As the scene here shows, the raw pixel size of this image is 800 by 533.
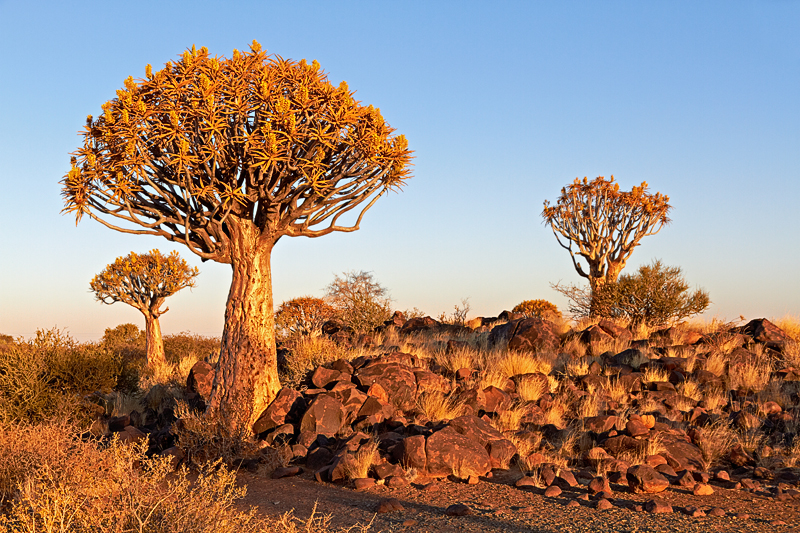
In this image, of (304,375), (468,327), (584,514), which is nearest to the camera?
(584,514)

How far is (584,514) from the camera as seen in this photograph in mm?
6801

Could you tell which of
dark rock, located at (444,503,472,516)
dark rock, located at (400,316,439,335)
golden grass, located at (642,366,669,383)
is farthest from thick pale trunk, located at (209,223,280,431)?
dark rock, located at (400,316,439,335)

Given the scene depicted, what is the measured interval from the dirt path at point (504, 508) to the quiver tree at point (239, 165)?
3023mm

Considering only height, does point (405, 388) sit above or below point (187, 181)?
below

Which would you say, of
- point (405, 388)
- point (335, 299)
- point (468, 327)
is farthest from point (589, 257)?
point (405, 388)

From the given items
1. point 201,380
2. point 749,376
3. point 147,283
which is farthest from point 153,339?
A: point 749,376

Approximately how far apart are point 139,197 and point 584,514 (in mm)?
8195

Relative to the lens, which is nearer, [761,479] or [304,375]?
[761,479]

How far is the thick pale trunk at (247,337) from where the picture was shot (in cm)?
1036

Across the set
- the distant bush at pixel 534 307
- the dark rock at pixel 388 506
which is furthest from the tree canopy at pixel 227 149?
the distant bush at pixel 534 307

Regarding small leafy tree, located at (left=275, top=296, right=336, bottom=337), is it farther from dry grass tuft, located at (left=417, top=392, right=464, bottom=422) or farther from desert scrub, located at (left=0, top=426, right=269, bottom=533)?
desert scrub, located at (left=0, top=426, right=269, bottom=533)

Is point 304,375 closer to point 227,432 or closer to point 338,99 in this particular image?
point 227,432

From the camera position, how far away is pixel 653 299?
1928 cm

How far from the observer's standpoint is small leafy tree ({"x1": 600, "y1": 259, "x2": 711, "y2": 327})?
19.2 meters
